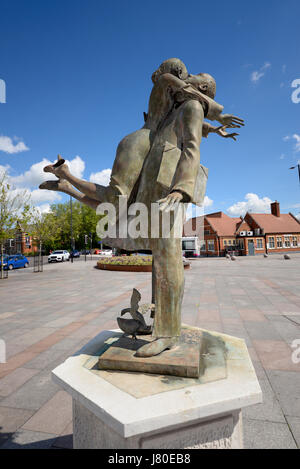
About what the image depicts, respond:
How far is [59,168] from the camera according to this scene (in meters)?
2.11

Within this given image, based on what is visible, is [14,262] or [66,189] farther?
[14,262]

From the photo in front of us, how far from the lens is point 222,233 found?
43562 millimetres

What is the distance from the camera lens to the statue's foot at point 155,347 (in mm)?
1586

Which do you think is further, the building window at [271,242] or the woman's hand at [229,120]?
the building window at [271,242]

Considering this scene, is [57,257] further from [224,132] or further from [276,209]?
[276,209]

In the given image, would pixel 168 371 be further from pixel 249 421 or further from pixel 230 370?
pixel 249 421

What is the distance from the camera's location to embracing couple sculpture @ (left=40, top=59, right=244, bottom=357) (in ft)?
5.56

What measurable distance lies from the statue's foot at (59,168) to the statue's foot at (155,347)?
145 centimetres

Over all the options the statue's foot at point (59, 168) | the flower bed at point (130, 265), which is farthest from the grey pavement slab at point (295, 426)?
the flower bed at point (130, 265)

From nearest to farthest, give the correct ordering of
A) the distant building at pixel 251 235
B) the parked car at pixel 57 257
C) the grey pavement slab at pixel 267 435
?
the grey pavement slab at pixel 267 435, the parked car at pixel 57 257, the distant building at pixel 251 235

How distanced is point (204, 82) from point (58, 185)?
56.8 inches

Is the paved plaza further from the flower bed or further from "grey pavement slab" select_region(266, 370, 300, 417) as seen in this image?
the flower bed

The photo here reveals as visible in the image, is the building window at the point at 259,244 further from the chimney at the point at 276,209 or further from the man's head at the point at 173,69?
the man's head at the point at 173,69

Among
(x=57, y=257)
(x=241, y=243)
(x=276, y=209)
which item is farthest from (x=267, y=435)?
(x=276, y=209)
